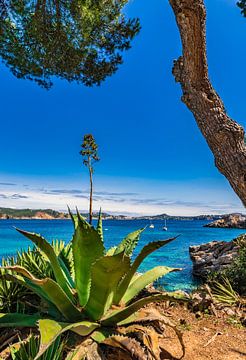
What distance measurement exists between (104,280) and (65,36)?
5710 mm

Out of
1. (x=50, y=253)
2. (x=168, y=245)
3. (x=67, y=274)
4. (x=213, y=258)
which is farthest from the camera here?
(x=168, y=245)

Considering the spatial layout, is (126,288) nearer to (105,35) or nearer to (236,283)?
(236,283)

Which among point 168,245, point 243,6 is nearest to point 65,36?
point 243,6

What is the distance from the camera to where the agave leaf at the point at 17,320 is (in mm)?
2795

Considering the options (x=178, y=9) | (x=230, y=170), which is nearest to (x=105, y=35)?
(x=178, y=9)

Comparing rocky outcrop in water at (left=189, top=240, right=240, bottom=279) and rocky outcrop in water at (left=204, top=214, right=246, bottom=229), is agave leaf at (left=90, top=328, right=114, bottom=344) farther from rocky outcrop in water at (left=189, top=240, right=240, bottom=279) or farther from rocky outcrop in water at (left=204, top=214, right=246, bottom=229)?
rocky outcrop in water at (left=204, top=214, right=246, bottom=229)

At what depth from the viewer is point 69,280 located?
3398mm

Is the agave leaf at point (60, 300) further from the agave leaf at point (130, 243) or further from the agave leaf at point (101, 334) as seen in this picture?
the agave leaf at point (130, 243)

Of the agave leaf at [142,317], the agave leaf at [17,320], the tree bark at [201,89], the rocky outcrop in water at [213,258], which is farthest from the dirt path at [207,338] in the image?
the rocky outcrop in water at [213,258]

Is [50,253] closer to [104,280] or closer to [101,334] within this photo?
[104,280]

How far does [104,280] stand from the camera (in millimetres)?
2619

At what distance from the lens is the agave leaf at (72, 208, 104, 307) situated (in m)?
2.87

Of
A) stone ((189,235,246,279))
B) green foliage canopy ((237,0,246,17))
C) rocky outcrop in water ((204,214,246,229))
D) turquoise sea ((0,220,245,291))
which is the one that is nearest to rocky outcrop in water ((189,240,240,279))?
stone ((189,235,246,279))

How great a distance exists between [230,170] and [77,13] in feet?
16.4
